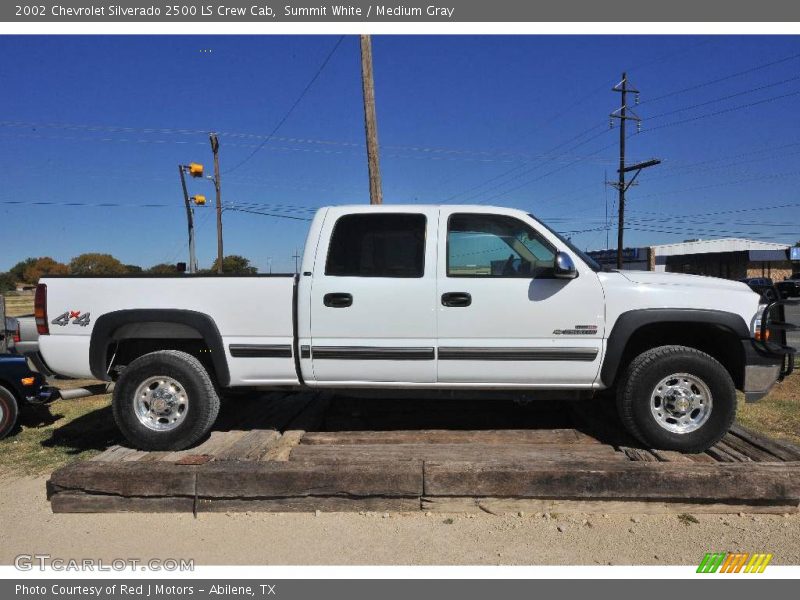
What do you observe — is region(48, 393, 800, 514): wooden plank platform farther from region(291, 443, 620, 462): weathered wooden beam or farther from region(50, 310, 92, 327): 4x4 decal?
region(50, 310, 92, 327): 4x4 decal

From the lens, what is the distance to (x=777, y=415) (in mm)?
5988

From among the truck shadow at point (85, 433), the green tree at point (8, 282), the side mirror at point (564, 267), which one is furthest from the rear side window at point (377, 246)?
the green tree at point (8, 282)

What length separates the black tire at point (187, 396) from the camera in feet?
13.8

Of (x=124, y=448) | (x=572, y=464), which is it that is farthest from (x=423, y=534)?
(x=124, y=448)

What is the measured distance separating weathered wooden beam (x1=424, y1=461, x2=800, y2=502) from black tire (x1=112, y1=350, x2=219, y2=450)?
1.79 meters

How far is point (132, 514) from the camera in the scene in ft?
12.5

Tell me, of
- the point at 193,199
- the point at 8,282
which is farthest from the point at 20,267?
the point at 193,199

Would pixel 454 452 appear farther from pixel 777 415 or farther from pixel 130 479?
pixel 777 415

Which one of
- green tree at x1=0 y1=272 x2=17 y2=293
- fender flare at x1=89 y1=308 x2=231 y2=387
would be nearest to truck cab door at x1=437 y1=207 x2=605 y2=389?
fender flare at x1=89 y1=308 x2=231 y2=387

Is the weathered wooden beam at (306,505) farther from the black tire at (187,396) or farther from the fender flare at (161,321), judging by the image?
the fender flare at (161,321)

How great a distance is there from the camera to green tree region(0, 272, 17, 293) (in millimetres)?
31891

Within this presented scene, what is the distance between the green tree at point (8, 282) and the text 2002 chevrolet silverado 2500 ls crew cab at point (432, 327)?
29.6 metres

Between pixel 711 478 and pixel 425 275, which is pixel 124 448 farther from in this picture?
pixel 711 478

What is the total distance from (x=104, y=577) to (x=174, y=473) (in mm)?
796
